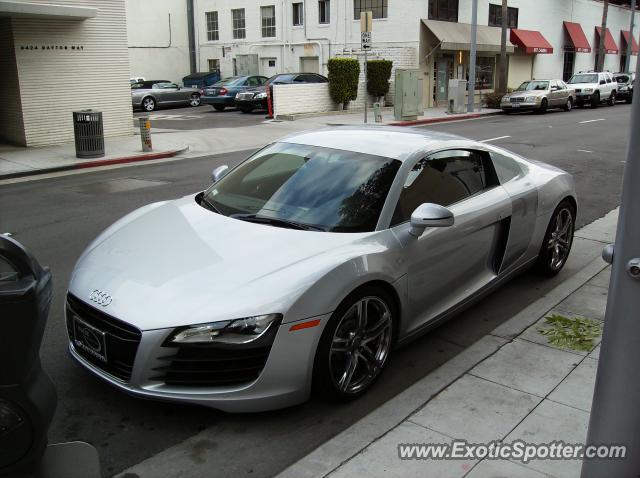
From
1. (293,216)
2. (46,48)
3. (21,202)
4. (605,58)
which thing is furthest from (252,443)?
(605,58)

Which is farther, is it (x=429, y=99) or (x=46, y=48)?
(x=429, y=99)

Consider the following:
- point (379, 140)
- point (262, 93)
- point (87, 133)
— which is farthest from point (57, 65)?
point (379, 140)

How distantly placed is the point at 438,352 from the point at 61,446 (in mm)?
2844

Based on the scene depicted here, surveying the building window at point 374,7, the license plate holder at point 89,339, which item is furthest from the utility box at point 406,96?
the license plate holder at point 89,339

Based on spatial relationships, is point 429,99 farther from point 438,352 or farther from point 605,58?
point 438,352

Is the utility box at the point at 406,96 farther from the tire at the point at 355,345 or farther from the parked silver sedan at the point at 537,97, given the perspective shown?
the tire at the point at 355,345

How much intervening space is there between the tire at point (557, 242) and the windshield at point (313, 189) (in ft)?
7.06

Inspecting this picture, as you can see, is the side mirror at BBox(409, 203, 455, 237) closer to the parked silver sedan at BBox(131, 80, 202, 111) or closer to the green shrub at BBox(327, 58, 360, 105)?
the green shrub at BBox(327, 58, 360, 105)

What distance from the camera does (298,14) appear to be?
34.9 metres

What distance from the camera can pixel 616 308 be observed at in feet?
8.21

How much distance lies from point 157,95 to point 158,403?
1074 inches

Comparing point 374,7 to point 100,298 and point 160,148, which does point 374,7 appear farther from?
point 100,298

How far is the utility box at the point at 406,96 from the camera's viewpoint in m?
24.6

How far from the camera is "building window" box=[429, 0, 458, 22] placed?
30.9 meters
